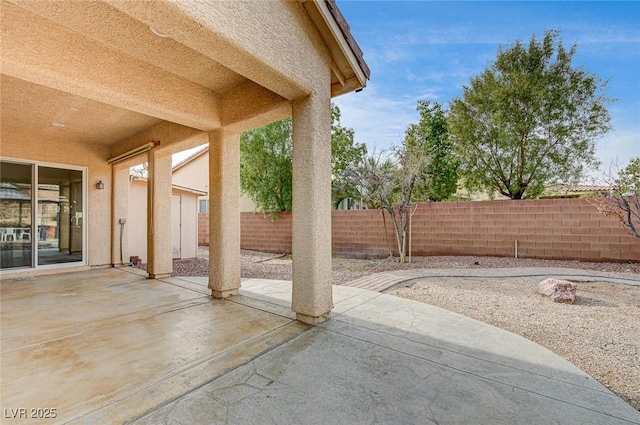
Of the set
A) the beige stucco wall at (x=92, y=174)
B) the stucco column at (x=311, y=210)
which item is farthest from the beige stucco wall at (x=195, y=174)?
the stucco column at (x=311, y=210)

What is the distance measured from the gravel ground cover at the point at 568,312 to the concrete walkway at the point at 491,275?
32 cm

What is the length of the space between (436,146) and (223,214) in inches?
562

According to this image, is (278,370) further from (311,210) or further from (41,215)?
(41,215)

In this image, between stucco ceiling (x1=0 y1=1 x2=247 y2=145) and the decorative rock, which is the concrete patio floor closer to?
the decorative rock

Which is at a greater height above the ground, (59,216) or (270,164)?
(270,164)

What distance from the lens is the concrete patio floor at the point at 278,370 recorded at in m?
2.29

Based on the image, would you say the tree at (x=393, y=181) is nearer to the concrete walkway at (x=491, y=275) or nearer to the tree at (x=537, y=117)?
the concrete walkway at (x=491, y=275)

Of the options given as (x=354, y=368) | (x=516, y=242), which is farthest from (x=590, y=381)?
(x=516, y=242)

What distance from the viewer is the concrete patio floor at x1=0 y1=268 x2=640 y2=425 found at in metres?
2.29

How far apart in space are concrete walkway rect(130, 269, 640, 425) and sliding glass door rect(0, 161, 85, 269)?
26.2 ft

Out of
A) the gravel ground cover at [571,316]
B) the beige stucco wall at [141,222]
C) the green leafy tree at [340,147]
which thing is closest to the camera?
the gravel ground cover at [571,316]

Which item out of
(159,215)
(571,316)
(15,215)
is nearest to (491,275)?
(571,316)

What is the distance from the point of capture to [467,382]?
271 cm

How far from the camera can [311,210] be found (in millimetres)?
3994
